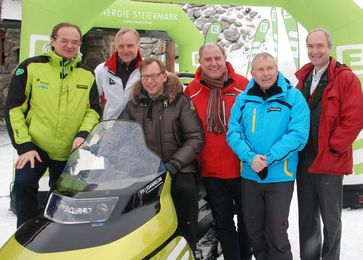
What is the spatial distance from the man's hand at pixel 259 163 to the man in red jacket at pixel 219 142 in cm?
33

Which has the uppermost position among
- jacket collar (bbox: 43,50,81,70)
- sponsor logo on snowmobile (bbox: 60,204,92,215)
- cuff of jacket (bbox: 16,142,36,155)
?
jacket collar (bbox: 43,50,81,70)

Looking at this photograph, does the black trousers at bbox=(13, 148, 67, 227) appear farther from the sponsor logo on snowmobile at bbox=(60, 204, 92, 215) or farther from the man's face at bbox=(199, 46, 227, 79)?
the man's face at bbox=(199, 46, 227, 79)

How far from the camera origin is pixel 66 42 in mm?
2799

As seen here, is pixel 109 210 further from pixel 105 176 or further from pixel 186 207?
pixel 186 207

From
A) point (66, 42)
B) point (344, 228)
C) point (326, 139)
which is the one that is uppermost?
point (66, 42)

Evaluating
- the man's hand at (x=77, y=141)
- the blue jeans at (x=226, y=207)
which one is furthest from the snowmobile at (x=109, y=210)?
the blue jeans at (x=226, y=207)

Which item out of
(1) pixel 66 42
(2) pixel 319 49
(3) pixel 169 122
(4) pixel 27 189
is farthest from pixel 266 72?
(4) pixel 27 189

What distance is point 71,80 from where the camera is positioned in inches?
112

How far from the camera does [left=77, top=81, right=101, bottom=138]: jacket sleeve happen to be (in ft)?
9.32

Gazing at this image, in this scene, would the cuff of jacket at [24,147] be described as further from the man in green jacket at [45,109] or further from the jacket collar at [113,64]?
the jacket collar at [113,64]

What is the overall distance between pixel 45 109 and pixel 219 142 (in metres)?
1.18

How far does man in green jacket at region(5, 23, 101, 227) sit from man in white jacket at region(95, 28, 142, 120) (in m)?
0.44

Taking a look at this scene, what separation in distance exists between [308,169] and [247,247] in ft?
2.56

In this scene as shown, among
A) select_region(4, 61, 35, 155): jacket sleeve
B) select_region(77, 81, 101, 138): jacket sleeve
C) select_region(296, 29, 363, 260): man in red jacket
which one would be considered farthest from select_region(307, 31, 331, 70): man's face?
select_region(4, 61, 35, 155): jacket sleeve
